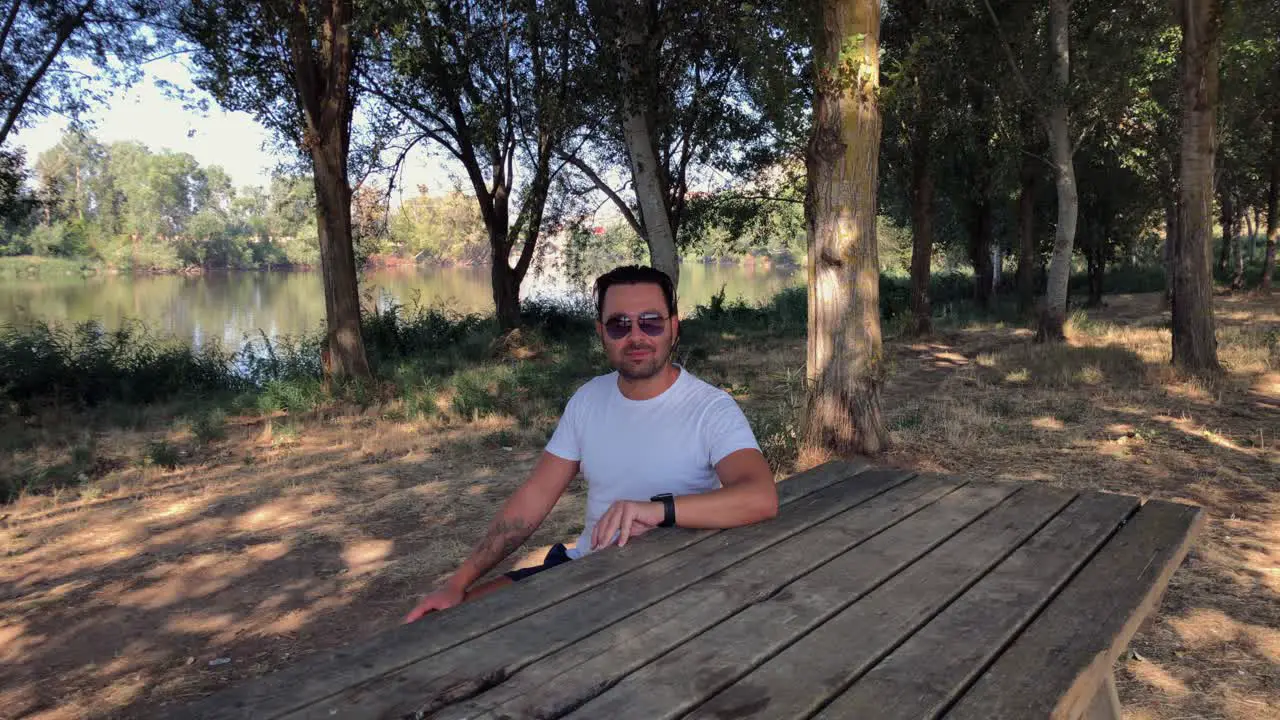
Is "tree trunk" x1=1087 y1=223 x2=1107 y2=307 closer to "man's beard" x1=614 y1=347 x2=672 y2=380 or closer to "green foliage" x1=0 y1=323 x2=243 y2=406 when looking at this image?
"green foliage" x1=0 y1=323 x2=243 y2=406

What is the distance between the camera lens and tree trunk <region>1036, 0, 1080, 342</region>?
14.2m

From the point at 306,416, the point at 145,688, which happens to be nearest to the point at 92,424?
the point at 306,416

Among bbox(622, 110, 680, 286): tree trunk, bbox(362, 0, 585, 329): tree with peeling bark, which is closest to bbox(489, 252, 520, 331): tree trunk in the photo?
bbox(362, 0, 585, 329): tree with peeling bark

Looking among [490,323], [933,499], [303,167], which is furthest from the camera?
[490,323]

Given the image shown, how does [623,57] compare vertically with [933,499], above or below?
above

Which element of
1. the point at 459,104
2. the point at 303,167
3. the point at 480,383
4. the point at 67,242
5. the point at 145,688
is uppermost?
the point at 67,242

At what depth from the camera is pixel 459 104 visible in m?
17.8

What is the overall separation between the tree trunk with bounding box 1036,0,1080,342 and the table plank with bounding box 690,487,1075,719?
13.5m

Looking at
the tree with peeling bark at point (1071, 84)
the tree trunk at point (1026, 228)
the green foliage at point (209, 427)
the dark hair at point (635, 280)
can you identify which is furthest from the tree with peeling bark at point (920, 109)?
the dark hair at point (635, 280)

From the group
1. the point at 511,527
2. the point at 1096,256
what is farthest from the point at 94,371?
the point at 1096,256

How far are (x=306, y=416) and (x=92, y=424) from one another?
3.41 metres

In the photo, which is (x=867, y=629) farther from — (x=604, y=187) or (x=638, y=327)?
(x=604, y=187)

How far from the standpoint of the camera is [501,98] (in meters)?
17.6

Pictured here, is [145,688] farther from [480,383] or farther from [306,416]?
[480,383]
